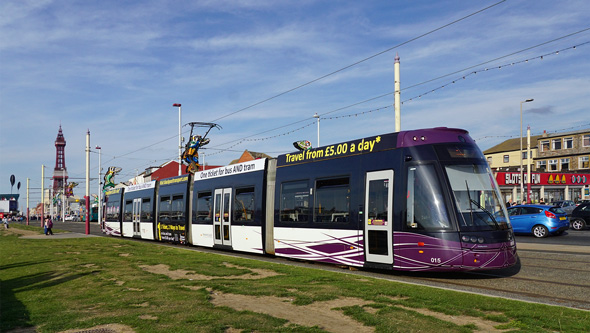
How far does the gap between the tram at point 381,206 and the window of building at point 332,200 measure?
0.03 m

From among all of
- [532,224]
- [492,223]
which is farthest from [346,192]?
[532,224]

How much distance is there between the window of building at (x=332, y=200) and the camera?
1269cm

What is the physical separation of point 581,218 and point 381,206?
20820mm

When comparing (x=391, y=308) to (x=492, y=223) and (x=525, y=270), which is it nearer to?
(x=492, y=223)

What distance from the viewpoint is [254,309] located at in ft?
24.9

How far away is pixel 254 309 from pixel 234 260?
7486mm

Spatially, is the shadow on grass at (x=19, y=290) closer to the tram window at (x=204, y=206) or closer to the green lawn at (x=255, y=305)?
the green lawn at (x=255, y=305)

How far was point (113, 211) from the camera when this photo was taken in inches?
1275

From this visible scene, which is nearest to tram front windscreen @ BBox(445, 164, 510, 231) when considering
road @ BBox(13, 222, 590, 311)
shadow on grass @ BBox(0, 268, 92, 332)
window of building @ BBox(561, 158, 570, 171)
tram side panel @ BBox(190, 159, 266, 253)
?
road @ BBox(13, 222, 590, 311)

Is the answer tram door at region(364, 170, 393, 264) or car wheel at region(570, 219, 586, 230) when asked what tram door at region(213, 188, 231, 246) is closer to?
tram door at region(364, 170, 393, 264)

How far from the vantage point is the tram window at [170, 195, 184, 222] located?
22656 mm

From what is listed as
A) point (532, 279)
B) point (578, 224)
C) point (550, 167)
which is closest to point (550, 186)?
point (550, 167)

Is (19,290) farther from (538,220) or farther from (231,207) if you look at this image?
(538,220)

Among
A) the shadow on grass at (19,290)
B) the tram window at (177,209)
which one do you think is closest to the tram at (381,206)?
the tram window at (177,209)
